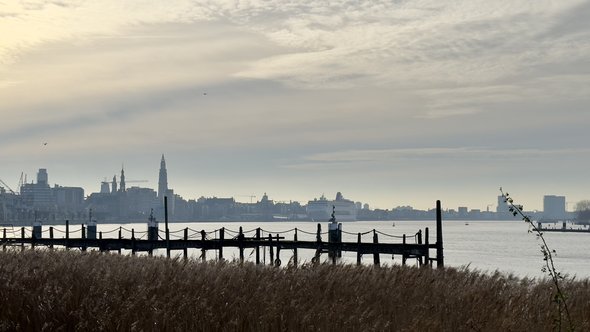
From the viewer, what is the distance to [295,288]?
13.9 metres

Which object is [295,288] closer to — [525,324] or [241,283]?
[241,283]

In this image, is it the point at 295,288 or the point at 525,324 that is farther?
the point at 295,288

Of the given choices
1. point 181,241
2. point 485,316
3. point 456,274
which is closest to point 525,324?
point 485,316

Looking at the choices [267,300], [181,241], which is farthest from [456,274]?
[181,241]

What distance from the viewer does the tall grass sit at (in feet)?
36.0

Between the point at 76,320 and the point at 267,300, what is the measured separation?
3.00 meters

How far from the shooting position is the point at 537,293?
17.1 m

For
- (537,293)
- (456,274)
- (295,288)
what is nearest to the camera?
(295,288)

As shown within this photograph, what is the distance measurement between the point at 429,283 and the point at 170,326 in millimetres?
7194

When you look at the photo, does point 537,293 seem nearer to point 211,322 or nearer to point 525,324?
point 525,324

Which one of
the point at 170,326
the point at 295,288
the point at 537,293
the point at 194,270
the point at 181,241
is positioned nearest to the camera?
the point at 170,326

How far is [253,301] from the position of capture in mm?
12211

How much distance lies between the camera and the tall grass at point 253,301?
36.0 feet

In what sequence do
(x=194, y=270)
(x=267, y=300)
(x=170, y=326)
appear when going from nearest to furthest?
(x=170, y=326) → (x=267, y=300) → (x=194, y=270)
